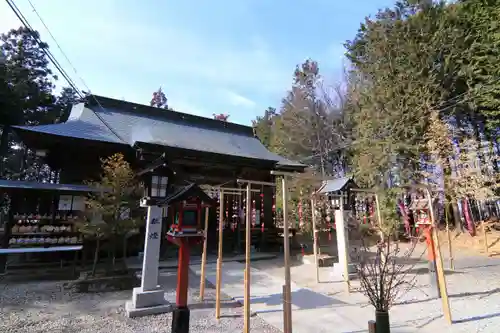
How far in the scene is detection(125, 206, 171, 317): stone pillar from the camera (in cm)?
444

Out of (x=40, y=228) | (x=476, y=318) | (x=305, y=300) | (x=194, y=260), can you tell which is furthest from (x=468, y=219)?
(x=40, y=228)

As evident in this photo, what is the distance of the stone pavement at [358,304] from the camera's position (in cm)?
399

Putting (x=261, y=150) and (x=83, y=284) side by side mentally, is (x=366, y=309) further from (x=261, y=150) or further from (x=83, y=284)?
(x=261, y=150)

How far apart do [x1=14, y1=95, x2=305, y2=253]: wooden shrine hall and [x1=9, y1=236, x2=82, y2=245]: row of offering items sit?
2.29 m

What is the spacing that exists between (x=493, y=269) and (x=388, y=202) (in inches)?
263

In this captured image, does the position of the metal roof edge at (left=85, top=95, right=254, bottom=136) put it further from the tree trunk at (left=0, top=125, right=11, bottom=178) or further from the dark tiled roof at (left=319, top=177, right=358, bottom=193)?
the tree trunk at (left=0, top=125, right=11, bottom=178)

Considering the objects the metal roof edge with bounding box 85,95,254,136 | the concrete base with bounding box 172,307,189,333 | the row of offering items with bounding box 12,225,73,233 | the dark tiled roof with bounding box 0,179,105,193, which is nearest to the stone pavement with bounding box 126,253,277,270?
→ the row of offering items with bounding box 12,225,73,233

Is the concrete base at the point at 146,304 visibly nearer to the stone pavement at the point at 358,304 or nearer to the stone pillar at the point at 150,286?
the stone pillar at the point at 150,286

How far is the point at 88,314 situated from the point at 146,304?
948 millimetres

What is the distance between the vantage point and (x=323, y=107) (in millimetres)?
21562

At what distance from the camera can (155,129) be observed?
→ 11.7 metres

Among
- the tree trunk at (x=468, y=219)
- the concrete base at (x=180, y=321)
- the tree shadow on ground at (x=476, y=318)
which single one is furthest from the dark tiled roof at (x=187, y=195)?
the tree trunk at (x=468, y=219)

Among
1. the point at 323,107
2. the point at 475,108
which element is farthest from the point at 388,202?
the point at 323,107

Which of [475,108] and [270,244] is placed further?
[475,108]
